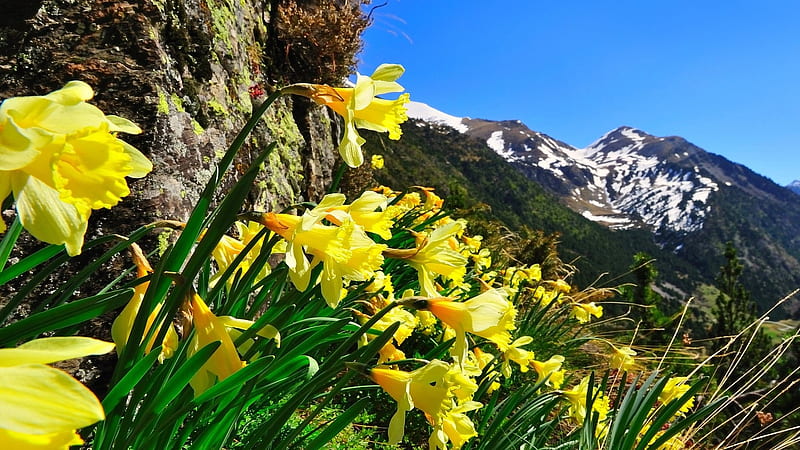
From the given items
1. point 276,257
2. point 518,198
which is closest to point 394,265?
point 276,257

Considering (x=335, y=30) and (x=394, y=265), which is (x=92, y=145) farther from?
(x=335, y=30)

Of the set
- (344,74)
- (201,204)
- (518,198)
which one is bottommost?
(201,204)

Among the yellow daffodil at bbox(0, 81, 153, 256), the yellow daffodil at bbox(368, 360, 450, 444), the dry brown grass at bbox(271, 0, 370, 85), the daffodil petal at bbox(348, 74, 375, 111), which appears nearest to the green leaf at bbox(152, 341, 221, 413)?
the yellow daffodil at bbox(0, 81, 153, 256)

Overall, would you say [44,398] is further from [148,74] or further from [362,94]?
[148,74]

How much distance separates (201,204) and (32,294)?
1.40 meters

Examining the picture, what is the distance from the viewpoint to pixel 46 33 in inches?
88.8

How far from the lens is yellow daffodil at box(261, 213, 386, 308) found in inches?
43.1

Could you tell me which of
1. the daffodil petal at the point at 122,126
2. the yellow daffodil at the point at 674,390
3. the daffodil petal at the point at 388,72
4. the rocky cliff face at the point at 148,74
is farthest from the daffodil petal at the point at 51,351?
the yellow daffodil at the point at 674,390

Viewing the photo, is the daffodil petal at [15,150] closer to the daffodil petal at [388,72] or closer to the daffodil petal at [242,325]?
the daffodil petal at [242,325]

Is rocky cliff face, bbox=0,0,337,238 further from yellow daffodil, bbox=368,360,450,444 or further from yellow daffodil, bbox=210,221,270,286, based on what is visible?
yellow daffodil, bbox=368,360,450,444

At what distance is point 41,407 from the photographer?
0.44 metres

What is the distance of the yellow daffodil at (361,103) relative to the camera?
1.21 m

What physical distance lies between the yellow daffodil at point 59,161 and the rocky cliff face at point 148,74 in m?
1.52

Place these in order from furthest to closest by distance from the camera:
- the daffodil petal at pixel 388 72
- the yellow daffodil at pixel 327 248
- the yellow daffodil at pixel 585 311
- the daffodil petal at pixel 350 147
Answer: the yellow daffodil at pixel 585 311 → the daffodil petal at pixel 388 72 → the daffodil petal at pixel 350 147 → the yellow daffodil at pixel 327 248
